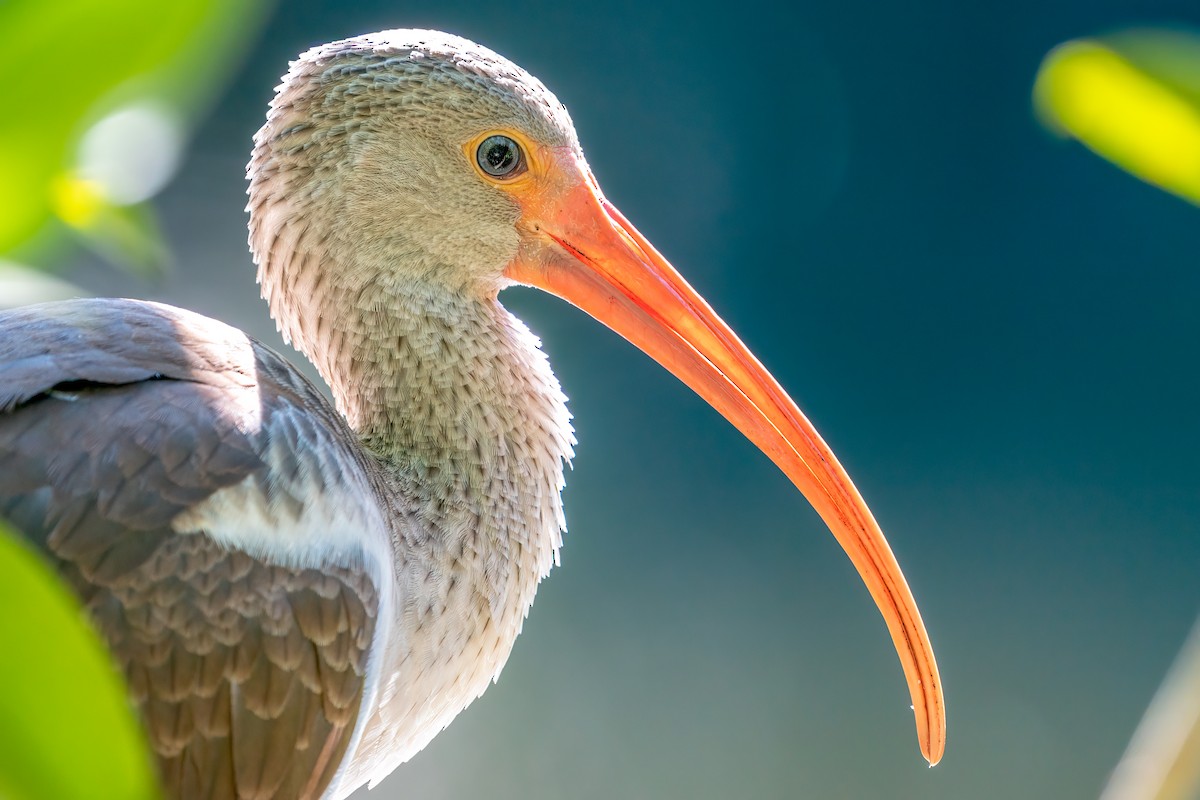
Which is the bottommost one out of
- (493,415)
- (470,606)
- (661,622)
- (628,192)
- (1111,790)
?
(661,622)

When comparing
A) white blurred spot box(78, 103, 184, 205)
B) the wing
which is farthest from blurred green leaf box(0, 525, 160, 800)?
the wing

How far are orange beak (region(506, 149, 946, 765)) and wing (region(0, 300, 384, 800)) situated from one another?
39 centimetres

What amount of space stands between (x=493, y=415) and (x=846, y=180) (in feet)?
7.04

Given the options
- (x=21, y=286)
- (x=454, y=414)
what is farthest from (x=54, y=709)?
(x=454, y=414)

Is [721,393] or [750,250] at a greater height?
A: [750,250]

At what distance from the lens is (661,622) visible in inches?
136

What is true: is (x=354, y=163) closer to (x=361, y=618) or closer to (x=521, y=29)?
(x=361, y=618)

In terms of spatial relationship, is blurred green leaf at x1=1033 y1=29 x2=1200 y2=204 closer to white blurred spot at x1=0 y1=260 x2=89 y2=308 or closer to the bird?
white blurred spot at x1=0 y1=260 x2=89 y2=308

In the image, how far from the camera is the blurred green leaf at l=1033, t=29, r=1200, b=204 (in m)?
0.35

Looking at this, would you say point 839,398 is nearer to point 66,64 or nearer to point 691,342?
point 691,342

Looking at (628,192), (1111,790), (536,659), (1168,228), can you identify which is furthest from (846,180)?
(1111,790)

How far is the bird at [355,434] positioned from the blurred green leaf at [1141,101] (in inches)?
35.1

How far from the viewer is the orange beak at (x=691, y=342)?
145 centimetres

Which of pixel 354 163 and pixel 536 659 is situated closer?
pixel 354 163
